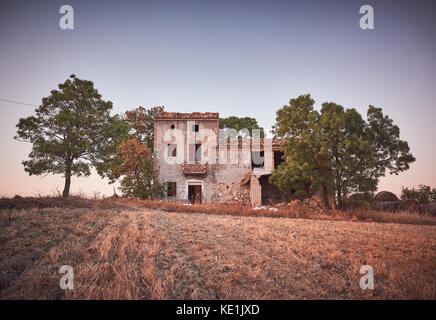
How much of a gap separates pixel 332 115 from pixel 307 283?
414 inches

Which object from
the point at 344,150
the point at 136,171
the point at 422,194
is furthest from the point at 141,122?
the point at 422,194

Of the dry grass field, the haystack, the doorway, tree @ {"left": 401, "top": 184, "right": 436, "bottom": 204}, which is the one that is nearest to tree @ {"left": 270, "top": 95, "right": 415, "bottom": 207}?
the dry grass field

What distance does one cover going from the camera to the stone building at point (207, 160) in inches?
755

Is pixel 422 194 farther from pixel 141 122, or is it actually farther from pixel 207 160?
pixel 141 122

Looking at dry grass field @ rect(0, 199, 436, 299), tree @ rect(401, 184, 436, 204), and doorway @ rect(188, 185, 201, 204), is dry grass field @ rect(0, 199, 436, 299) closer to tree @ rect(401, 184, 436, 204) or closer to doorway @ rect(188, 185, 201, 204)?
doorway @ rect(188, 185, 201, 204)

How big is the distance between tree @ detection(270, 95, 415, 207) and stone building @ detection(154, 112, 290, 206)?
6.12 m

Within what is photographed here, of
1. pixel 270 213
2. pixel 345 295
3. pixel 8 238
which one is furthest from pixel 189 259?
pixel 270 213

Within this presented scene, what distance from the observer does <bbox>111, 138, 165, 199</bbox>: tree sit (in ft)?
51.2

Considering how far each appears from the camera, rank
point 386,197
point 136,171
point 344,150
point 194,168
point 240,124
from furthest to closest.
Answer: point 240,124, point 194,168, point 386,197, point 136,171, point 344,150

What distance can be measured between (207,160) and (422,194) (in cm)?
2070

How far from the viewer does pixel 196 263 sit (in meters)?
3.88

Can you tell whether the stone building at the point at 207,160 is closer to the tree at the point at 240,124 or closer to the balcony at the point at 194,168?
the balcony at the point at 194,168

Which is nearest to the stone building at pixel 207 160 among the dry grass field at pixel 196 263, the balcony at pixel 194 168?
the balcony at pixel 194 168

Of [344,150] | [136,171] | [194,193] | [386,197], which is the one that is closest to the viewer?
[344,150]
